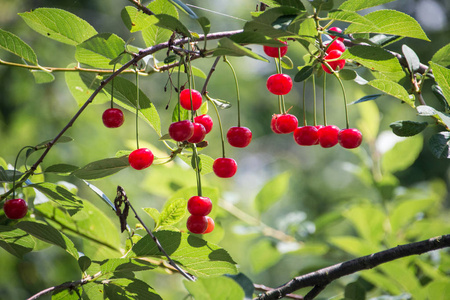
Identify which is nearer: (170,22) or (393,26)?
(170,22)

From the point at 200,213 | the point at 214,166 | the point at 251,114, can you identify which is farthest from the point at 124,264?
the point at 251,114

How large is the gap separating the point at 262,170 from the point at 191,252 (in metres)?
7.68

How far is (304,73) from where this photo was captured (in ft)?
2.96

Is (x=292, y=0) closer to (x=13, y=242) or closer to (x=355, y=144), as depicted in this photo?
(x=355, y=144)

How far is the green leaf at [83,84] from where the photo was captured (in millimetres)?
1061

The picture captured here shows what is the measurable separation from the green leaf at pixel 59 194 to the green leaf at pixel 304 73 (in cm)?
54

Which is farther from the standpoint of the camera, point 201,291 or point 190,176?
point 190,176

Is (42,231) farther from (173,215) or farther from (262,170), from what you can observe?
(262,170)

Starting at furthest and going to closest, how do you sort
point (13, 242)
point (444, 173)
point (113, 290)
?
point (444, 173) < point (13, 242) < point (113, 290)

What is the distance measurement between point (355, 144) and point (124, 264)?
1.87ft

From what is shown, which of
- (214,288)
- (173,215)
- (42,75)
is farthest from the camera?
(42,75)

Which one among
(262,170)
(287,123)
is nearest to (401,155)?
(287,123)

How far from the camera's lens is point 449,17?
446 cm

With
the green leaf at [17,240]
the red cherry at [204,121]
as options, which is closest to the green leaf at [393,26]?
the red cherry at [204,121]
